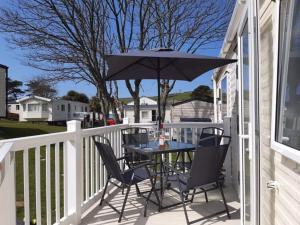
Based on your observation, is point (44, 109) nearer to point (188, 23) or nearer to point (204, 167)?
point (188, 23)

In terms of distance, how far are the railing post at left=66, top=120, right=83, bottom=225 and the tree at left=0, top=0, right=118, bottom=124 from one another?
20.9 feet

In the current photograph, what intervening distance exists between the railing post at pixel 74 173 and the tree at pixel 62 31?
20.9 ft

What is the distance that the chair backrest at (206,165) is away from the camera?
340cm

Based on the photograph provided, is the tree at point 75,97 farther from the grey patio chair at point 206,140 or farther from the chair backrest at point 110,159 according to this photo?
the chair backrest at point 110,159

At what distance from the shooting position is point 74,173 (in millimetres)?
3512

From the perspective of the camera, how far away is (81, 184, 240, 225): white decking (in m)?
3.67

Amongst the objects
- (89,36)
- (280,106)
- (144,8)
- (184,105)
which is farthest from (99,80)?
(184,105)

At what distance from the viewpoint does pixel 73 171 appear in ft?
11.5

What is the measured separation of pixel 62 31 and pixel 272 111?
9.29m

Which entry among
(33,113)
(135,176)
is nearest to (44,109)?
(33,113)

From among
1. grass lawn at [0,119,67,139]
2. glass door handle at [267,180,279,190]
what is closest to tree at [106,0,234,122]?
glass door handle at [267,180,279,190]

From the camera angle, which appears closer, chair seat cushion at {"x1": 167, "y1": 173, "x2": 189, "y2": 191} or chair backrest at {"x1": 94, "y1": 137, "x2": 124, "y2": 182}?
chair seat cushion at {"x1": 167, "y1": 173, "x2": 189, "y2": 191}

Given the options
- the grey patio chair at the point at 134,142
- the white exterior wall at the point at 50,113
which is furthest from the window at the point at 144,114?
the grey patio chair at the point at 134,142

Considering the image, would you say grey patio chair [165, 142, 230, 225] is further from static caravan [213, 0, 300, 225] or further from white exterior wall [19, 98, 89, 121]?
white exterior wall [19, 98, 89, 121]
